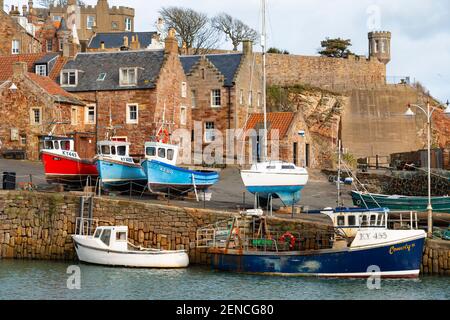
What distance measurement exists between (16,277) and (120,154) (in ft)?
44.4

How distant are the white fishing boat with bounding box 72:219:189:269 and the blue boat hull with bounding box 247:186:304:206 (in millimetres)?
5843

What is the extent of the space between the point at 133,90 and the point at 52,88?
4722 millimetres

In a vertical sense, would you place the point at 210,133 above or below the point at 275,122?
below

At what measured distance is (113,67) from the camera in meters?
59.4

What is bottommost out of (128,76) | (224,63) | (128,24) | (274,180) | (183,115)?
(274,180)

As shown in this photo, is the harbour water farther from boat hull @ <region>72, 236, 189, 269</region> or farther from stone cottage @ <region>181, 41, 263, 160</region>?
stone cottage @ <region>181, 41, 263, 160</region>

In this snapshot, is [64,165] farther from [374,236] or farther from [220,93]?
[220,93]

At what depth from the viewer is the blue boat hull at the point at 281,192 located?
41.0 metres

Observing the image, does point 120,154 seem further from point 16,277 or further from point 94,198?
point 16,277

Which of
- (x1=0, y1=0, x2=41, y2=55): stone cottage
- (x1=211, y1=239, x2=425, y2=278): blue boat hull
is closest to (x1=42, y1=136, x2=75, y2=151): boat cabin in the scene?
(x1=211, y1=239, x2=425, y2=278): blue boat hull

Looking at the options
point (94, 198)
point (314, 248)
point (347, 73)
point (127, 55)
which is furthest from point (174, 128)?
point (347, 73)

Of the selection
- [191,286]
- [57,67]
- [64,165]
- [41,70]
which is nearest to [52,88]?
[57,67]

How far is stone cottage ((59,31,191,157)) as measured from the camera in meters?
57.2

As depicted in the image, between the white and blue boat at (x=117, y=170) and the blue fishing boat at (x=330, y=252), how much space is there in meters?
9.52
